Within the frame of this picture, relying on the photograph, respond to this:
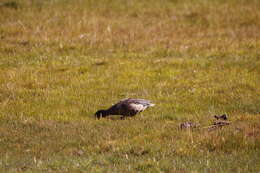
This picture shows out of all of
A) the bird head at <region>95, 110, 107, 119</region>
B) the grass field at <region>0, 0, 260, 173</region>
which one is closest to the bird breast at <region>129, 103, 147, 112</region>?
the grass field at <region>0, 0, 260, 173</region>

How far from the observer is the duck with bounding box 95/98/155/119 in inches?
522

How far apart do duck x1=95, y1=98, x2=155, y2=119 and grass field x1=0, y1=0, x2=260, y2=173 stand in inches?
8.6

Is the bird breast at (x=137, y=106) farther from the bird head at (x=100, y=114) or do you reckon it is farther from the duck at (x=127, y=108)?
the bird head at (x=100, y=114)

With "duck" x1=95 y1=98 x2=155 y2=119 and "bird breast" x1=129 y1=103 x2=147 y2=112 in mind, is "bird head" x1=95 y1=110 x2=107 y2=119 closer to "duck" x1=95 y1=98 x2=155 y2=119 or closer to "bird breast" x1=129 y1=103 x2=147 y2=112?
"duck" x1=95 y1=98 x2=155 y2=119

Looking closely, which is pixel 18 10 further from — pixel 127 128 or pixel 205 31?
pixel 127 128

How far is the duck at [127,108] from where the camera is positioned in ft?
43.5

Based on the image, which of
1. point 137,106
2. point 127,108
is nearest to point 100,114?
point 127,108

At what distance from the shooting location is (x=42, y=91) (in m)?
15.9

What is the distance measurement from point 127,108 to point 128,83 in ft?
11.5

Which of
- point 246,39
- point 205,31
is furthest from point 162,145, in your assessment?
point 205,31

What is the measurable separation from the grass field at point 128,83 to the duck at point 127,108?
22 cm

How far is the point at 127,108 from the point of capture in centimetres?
1324

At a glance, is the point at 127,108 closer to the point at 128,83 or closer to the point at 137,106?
the point at 137,106

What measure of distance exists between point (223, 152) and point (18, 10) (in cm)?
1704
